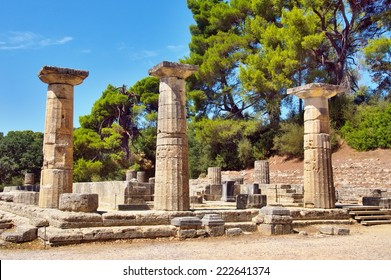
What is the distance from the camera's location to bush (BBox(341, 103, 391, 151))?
27453 millimetres

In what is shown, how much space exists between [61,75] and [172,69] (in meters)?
3.24

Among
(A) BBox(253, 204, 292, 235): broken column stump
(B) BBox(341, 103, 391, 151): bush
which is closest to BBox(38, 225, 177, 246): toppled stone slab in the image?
(A) BBox(253, 204, 292, 235): broken column stump

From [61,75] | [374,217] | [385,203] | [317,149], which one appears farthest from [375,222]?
[61,75]

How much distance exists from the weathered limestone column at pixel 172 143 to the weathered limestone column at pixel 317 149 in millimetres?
4631

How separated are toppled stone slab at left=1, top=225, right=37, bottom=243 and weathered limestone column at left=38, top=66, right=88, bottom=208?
278 cm

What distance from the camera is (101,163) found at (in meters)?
38.8

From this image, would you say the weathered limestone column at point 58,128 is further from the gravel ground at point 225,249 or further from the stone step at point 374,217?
the stone step at point 374,217

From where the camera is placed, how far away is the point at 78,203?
34.0 ft

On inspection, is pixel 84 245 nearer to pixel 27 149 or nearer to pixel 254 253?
pixel 254 253

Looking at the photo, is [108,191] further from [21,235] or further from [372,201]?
[372,201]

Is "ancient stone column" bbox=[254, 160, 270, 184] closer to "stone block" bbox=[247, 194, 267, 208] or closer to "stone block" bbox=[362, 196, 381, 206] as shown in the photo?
"stone block" bbox=[362, 196, 381, 206]

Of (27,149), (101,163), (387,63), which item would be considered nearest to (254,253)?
(387,63)

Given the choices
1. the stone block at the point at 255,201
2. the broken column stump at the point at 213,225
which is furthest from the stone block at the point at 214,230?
the stone block at the point at 255,201

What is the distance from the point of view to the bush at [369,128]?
27453mm
